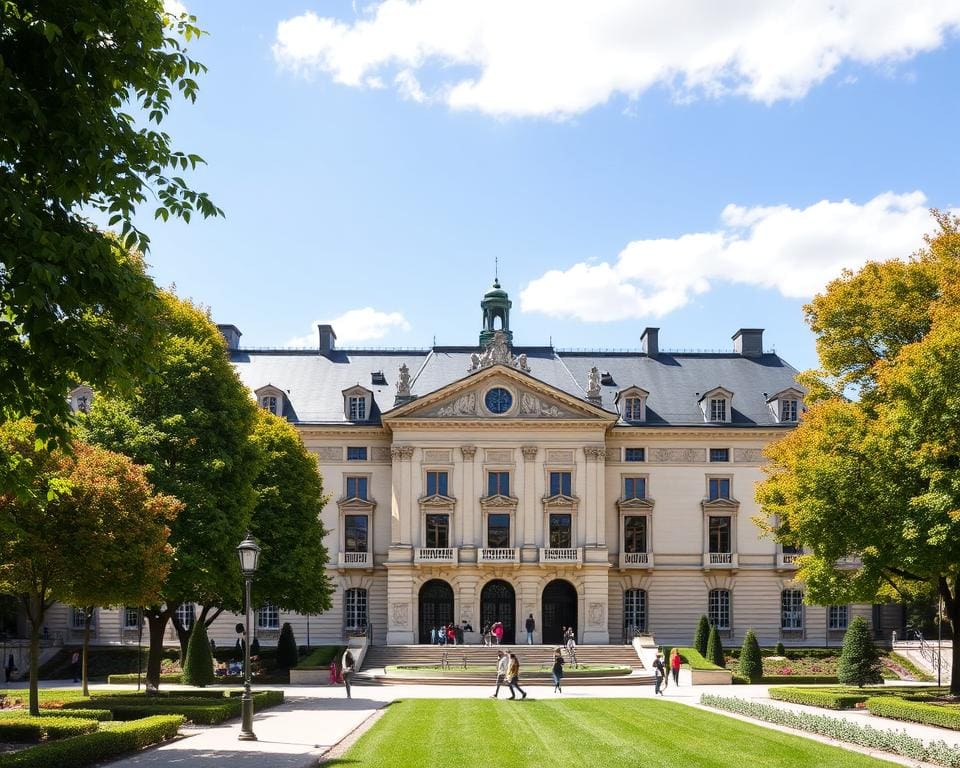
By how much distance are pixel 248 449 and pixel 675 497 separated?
31195 millimetres

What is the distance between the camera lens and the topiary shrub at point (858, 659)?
148 ft

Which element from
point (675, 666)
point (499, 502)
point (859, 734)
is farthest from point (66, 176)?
point (499, 502)

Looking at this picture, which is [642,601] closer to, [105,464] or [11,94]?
[105,464]

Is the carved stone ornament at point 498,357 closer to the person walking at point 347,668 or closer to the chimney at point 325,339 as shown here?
the chimney at point 325,339

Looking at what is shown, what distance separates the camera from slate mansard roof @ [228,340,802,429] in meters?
63.2

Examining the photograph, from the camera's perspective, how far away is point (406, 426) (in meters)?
60.2

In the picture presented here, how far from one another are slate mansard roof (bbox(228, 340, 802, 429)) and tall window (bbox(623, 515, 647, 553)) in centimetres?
556

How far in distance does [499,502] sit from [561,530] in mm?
3887

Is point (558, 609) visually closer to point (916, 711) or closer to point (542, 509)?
point (542, 509)

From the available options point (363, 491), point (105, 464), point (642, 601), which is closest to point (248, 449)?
point (105, 464)

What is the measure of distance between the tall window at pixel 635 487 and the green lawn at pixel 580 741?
30.8 m

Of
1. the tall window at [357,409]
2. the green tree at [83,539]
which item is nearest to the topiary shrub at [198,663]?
the green tree at [83,539]

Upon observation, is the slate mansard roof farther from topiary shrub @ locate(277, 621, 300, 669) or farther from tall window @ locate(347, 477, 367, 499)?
topiary shrub @ locate(277, 621, 300, 669)

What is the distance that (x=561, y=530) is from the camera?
197ft
